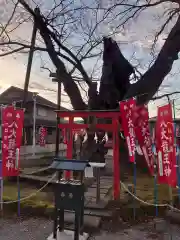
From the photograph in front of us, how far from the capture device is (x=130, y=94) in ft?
39.2

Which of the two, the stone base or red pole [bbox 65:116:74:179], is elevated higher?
red pole [bbox 65:116:74:179]

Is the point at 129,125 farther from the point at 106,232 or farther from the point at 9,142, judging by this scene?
the point at 9,142

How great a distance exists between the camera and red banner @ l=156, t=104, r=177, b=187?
5.96 meters

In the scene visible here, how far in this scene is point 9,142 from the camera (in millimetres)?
7219

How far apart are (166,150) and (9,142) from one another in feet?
15.2

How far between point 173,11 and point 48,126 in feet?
87.6

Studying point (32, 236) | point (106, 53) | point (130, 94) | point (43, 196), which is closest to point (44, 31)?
point (106, 53)

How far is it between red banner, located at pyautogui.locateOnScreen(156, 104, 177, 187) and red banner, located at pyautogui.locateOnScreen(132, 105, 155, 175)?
59 cm

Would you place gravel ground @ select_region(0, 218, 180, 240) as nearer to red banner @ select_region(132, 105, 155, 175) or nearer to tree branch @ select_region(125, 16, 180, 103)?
red banner @ select_region(132, 105, 155, 175)

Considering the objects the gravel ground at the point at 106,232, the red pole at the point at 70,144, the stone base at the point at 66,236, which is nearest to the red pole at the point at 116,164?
the gravel ground at the point at 106,232

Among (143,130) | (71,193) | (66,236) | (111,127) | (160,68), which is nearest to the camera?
(71,193)

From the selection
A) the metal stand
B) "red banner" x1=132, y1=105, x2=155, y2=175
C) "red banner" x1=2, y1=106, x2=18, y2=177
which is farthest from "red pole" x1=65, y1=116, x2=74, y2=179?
the metal stand

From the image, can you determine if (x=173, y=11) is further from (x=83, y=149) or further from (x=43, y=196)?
(x=43, y=196)

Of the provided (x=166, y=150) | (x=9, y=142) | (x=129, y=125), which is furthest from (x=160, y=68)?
(x=9, y=142)
